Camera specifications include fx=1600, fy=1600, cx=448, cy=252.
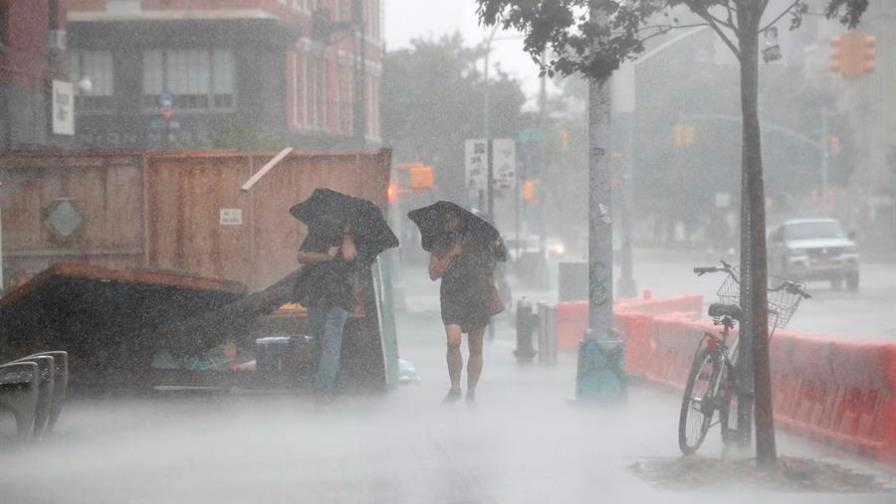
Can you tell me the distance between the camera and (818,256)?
39.4 metres

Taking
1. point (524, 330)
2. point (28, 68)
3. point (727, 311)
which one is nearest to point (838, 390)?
point (727, 311)

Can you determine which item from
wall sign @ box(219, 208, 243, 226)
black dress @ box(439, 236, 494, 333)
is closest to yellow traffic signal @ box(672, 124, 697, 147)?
wall sign @ box(219, 208, 243, 226)

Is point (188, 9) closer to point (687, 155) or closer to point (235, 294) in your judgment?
point (235, 294)

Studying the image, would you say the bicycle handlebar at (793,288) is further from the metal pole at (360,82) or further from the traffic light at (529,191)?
the traffic light at (529,191)

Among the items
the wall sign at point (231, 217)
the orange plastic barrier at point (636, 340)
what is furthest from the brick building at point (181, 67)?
the wall sign at point (231, 217)

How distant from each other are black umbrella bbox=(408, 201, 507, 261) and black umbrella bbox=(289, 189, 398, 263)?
1.04 ft

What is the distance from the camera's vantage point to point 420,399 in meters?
14.7

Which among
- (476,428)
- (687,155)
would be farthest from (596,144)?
(687,155)

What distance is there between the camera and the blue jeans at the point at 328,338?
44.4 ft

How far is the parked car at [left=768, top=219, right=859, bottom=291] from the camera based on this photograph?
129 ft

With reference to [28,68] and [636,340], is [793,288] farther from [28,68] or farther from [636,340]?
[28,68]

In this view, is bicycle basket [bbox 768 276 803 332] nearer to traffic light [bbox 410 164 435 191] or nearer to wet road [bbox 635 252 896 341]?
wet road [bbox 635 252 896 341]

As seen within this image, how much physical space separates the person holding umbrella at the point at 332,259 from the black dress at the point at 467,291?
0.60 metres

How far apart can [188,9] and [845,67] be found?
58.6 feet
